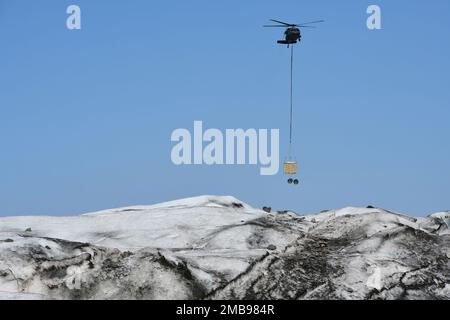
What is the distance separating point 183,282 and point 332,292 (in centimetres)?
639

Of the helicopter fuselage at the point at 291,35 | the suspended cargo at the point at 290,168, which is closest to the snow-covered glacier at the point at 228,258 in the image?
the suspended cargo at the point at 290,168

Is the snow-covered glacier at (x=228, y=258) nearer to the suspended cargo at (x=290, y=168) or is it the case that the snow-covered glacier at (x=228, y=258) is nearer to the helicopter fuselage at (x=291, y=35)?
the suspended cargo at (x=290, y=168)

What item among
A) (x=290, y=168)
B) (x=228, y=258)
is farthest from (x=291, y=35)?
(x=228, y=258)

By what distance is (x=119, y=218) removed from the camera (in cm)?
4528

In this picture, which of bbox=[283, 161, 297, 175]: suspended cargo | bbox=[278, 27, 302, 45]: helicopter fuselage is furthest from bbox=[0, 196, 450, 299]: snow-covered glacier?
bbox=[278, 27, 302, 45]: helicopter fuselage

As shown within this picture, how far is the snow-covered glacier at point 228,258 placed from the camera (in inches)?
1288

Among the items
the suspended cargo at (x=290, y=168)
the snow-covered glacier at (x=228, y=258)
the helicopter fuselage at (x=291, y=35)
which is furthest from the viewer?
the helicopter fuselage at (x=291, y=35)

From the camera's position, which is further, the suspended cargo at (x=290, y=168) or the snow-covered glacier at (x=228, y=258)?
the suspended cargo at (x=290, y=168)

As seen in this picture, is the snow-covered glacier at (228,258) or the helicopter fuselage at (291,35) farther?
the helicopter fuselage at (291,35)

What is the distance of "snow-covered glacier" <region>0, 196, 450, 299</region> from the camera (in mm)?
32719

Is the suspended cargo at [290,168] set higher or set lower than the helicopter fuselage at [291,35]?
lower

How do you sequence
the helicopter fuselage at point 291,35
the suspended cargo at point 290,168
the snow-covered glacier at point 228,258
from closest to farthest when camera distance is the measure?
the snow-covered glacier at point 228,258, the suspended cargo at point 290,168, the helicopter fuselage at point 291,35
